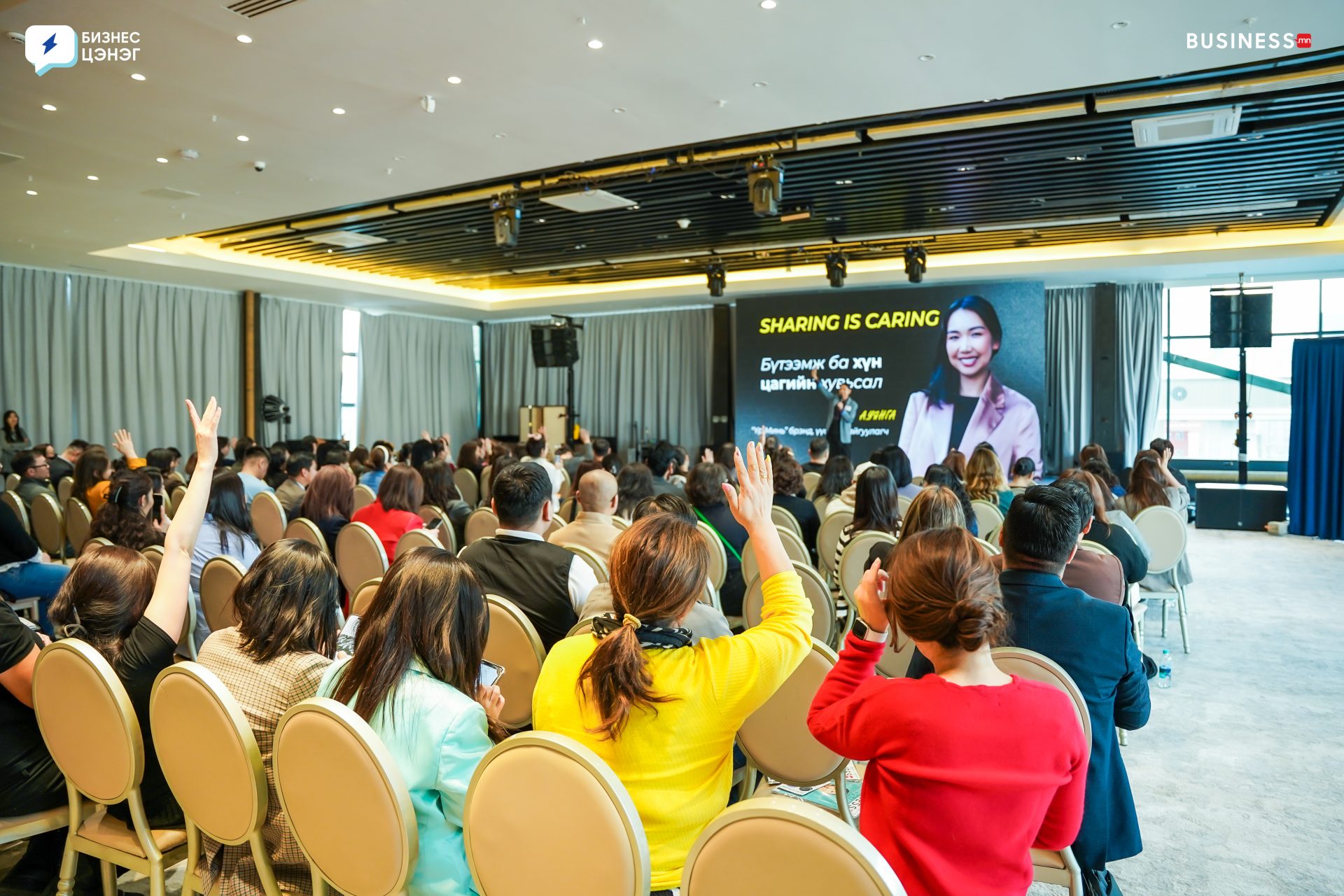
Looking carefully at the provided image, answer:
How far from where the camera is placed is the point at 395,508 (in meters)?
5.00

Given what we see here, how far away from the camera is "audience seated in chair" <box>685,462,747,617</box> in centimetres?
461

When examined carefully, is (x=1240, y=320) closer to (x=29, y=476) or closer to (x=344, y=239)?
(x=344, y=239)

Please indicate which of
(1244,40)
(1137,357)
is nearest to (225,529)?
(1244,40)

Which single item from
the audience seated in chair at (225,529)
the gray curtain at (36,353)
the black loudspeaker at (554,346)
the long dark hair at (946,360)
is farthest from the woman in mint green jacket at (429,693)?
the black loudspeaker at (554,346)

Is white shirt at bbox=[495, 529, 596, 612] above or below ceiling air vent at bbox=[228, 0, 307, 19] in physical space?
below

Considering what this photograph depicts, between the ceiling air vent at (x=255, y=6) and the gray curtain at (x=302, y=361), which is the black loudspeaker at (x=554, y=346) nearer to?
the gray curtain at (x=302, y=361)

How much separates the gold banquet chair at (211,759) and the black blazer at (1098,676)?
1.62 meters

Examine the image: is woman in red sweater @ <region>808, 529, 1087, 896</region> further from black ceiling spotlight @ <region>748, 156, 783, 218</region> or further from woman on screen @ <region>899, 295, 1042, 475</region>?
woman on screen @ <region>899, 295, 1042, 475</region>

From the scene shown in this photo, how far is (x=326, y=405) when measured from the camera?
50.4 ft

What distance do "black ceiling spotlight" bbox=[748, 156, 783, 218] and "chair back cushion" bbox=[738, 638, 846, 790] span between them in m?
4.76

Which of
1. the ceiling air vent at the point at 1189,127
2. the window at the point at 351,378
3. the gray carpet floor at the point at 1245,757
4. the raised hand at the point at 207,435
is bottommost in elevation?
the gray carpet floor at the point at 1245,757

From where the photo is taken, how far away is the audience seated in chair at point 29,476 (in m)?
6.61

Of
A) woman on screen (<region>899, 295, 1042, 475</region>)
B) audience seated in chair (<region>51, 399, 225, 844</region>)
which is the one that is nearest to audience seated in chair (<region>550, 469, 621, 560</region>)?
audience seated in chair (<region>51, 399, 225, 844</region>)

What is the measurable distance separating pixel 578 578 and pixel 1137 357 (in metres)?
12.4
